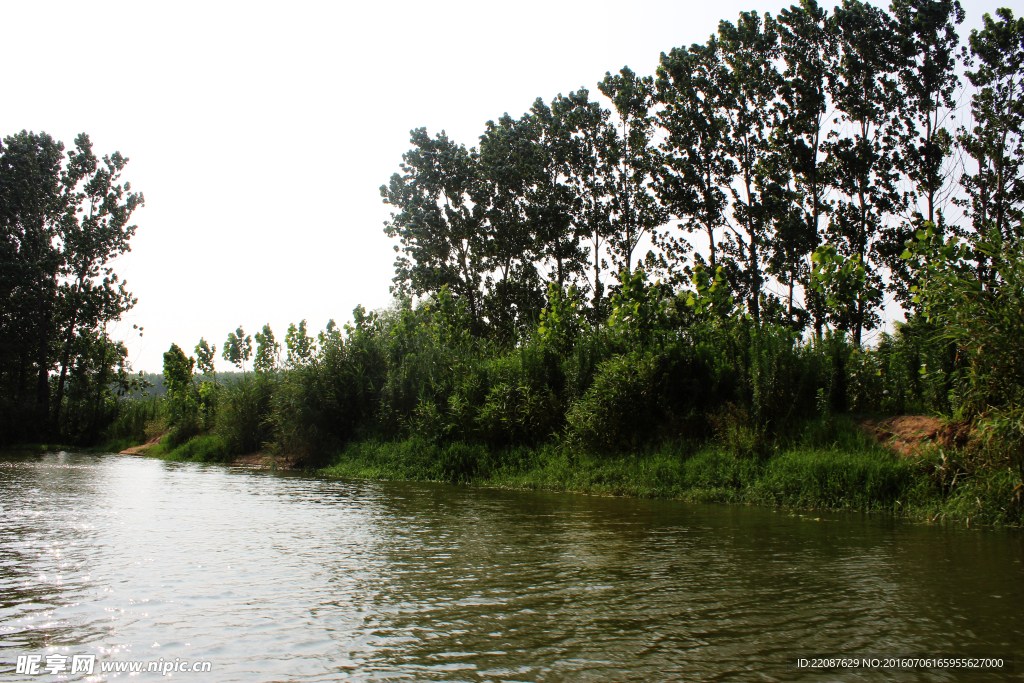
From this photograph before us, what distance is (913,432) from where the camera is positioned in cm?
1288

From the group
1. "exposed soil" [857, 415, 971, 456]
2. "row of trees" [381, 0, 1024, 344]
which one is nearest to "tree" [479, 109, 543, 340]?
"row of trees" [381, 0, 1024, 344]

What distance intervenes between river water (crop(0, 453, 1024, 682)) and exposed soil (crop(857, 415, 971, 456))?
205 centimetres

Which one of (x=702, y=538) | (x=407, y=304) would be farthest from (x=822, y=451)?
(x=407, y=304)

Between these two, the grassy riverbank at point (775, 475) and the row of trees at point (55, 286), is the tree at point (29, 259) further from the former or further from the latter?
the grassy riverbank at point (775, 475)

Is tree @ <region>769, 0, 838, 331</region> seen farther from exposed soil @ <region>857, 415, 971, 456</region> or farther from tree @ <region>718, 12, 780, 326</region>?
exposed soil @ <region>857, 415, 971, 456</region>

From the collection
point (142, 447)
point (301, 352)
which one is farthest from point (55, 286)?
point (301, 352)

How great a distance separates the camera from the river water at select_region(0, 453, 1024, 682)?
4.77 meters

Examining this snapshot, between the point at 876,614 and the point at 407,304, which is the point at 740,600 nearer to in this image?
the point at 876,614

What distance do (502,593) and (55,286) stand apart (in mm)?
38391

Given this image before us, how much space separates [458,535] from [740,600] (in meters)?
4.30

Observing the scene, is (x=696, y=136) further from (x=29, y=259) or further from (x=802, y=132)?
(x=29, y=259)

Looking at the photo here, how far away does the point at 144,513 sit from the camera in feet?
37.8

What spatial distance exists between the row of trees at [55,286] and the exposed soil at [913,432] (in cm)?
3610

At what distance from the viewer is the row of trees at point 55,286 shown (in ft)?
119
